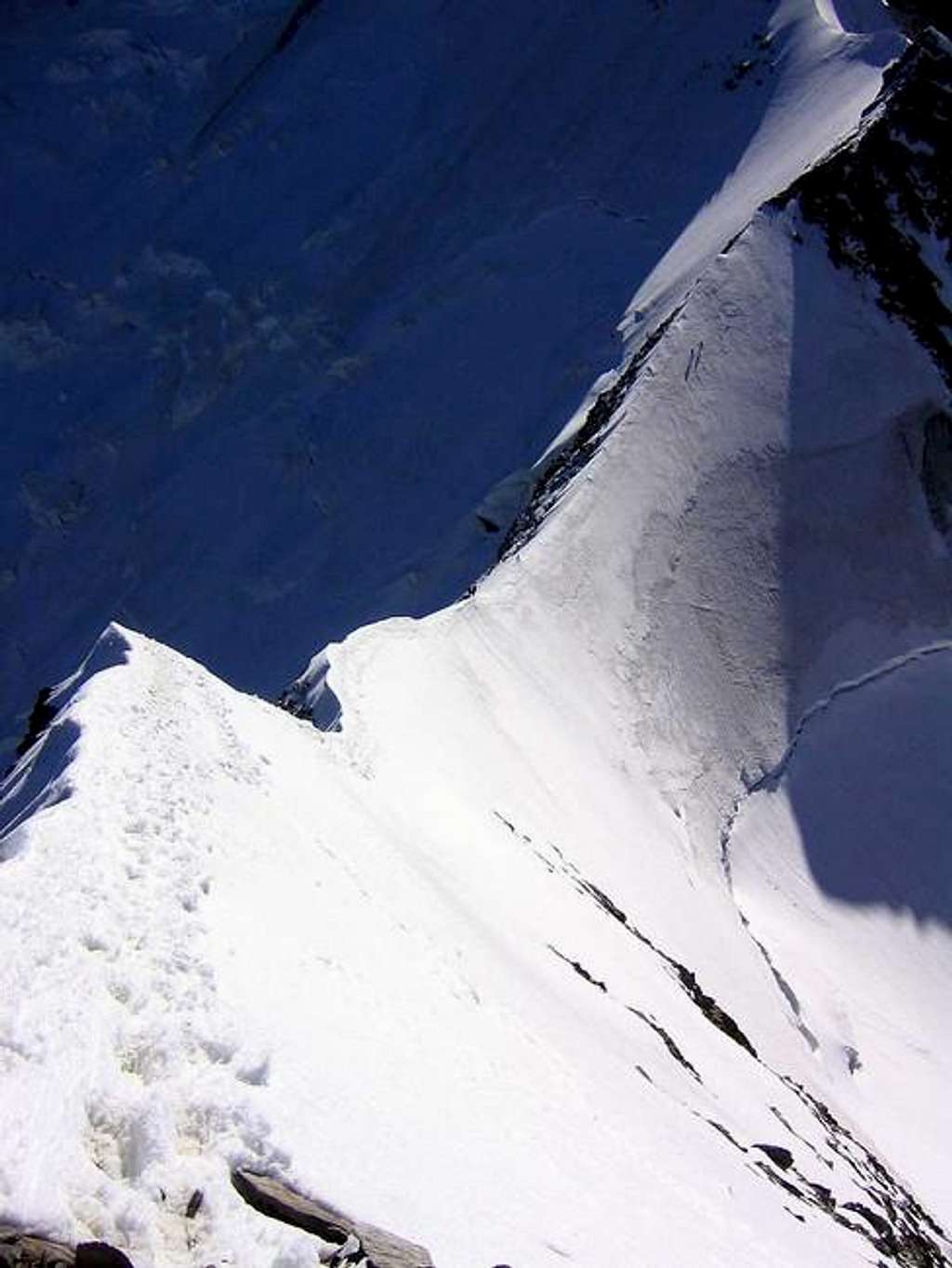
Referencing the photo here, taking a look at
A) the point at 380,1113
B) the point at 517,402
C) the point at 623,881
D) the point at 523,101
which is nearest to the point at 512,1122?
the point at 380,1113

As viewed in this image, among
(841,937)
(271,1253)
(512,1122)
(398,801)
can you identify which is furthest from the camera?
(841,937)

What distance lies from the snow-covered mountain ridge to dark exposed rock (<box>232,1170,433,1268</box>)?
15cm

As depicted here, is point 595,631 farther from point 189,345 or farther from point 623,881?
point 189,345

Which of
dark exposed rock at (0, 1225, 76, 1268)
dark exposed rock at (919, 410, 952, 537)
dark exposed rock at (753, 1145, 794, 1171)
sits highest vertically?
dark exposed rock at (0, 1225, 76, 1268)

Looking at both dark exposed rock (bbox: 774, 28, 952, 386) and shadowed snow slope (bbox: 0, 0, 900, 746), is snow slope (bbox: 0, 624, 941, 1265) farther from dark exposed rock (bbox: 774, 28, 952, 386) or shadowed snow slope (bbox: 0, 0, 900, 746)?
dark exposed rock (bbox: 774, 28, 952, 386)

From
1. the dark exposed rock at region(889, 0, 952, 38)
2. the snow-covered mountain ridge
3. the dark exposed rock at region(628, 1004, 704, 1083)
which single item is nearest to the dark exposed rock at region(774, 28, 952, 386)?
the snow-covered mountain ridge

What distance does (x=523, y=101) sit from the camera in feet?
184

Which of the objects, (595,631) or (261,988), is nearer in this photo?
(261,988)

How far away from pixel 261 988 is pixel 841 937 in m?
24.5

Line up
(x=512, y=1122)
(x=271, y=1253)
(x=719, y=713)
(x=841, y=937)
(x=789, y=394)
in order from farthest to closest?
(x=789, y=394)
(x=719, y=713)
(x=841, y=937)
(x=512, y=1122)
(x=271, y=1253)

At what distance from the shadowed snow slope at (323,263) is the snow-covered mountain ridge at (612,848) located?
1.97 m

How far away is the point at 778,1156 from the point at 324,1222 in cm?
1118

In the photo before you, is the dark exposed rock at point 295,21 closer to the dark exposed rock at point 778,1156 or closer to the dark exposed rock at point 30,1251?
the dark exposed rock at point 778,1156

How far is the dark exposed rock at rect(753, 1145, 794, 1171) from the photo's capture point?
17.8 m
